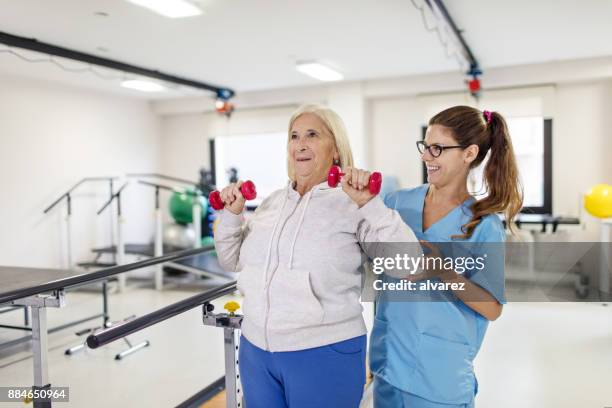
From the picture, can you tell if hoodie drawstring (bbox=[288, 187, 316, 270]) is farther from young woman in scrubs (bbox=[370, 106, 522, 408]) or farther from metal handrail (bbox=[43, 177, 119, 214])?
metal handrail (bbox=[43, 177, 119, 214])

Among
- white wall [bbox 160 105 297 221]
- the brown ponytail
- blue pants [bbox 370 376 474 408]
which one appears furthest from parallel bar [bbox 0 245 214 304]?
white wall [bbox 160 105 297 221]

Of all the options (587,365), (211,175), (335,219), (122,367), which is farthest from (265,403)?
(211,175)

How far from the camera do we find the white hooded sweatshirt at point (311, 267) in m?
1.25

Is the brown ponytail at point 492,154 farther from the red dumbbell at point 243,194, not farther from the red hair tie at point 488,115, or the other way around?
the red dumbbell at point 243,194

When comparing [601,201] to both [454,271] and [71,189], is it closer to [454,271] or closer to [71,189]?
[454,271]

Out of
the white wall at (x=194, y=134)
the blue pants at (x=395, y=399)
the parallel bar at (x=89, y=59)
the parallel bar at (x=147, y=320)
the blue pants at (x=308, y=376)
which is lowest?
the blue pants at (x=395, y=399)

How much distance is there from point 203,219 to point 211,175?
1449mm

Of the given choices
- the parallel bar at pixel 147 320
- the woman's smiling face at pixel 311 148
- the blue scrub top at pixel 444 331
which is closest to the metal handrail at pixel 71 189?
the parallel bar at pixel 147 320

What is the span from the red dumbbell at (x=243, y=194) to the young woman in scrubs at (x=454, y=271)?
0.45 m

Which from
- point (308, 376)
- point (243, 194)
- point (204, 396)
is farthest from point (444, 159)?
point (204, 396)

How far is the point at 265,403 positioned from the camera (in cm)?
132

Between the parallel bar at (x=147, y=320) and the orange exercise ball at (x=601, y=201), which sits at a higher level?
the orange exercise ball at (x=601, y=201)

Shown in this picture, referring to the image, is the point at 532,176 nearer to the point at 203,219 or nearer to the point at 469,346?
the point at 203,219

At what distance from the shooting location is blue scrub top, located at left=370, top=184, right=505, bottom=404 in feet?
4.15
